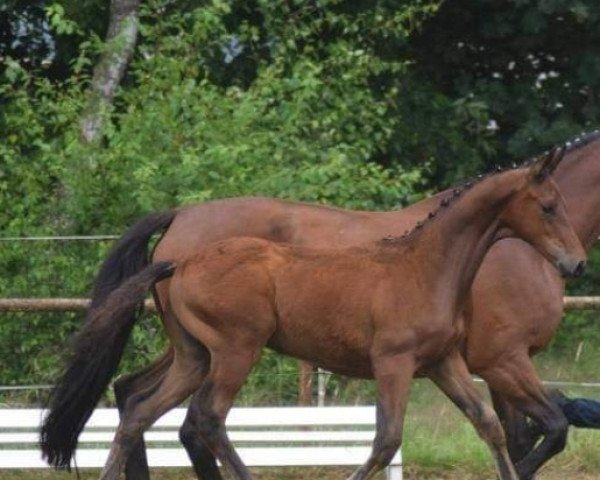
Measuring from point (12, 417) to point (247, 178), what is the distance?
2320 millimetres

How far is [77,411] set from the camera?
776 cm

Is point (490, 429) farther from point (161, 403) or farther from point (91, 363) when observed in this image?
point (91, 363)

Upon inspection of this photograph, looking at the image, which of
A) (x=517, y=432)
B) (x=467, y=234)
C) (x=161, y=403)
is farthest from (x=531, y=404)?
(x=161, y=403)

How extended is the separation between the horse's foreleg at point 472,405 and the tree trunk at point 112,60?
4777mm

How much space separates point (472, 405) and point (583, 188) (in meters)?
1.50

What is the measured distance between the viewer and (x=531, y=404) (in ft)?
25.4

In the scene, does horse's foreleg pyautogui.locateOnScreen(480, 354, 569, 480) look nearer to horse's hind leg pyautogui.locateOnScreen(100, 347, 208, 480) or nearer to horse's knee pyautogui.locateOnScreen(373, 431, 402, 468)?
horse's knee pyautogui.locateOnScreen(373, 431, 402, 468)

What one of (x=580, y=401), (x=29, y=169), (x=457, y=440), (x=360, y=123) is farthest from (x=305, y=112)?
(x=580, y=401)

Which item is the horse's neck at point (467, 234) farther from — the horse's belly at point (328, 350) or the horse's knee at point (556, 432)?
the horse's knee at point (556, 432)

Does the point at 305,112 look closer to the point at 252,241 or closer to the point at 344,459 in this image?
the point at 344,459

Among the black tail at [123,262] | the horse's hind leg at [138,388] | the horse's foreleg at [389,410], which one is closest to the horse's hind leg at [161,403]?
the horse's hind leg at [138,388]

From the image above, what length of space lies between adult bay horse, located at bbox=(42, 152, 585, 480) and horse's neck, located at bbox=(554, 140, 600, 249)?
0.90 metres

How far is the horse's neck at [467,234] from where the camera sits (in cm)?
716

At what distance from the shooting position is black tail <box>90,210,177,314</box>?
809 cm
